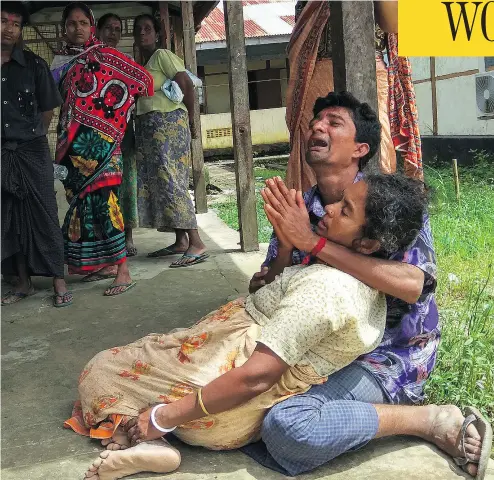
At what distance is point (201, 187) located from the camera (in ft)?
23.6

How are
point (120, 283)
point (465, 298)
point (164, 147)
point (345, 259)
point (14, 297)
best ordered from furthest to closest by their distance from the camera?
point (164, 147) < point (120, 283) < point (14, 297) < point (465, 298) < point (345, 259)

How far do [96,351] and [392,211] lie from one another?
1.85m

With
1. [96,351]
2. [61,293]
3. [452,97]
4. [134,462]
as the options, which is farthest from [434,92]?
[134,462]

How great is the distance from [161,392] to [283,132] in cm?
1575

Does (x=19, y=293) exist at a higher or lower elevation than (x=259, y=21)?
lower

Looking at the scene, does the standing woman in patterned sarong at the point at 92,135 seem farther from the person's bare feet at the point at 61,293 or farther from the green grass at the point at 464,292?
the green grass at the point at 464,292

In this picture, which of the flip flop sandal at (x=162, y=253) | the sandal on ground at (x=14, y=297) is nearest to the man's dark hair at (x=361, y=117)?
the sandal on ground at (x=14, y=297)

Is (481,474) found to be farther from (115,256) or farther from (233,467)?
(115,256)

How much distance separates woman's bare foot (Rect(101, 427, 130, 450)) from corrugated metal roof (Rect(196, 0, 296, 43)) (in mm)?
15812

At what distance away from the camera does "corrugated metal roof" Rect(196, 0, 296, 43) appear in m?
17.8

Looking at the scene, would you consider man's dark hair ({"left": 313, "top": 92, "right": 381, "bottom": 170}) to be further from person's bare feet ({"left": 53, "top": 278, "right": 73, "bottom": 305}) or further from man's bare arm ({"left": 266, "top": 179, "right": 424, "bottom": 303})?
person's bare feet ({"left": 53, "top": 278, "right": 73, "bottom": 305})

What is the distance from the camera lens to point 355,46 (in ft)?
8.25

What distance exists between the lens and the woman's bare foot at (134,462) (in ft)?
7.04

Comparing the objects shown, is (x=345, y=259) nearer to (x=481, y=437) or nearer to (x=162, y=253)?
(x=481, y=437)
